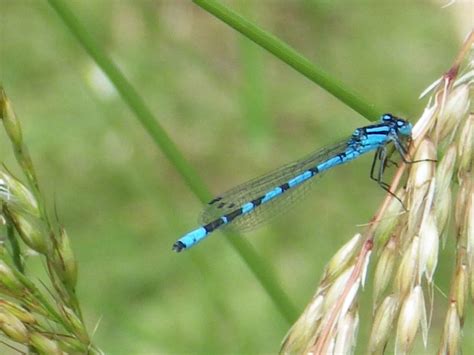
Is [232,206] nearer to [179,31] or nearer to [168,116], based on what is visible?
[168,116]

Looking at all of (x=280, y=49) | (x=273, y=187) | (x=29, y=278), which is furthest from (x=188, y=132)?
(x=29, y=278)

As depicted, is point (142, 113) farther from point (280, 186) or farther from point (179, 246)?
point (280, 186)

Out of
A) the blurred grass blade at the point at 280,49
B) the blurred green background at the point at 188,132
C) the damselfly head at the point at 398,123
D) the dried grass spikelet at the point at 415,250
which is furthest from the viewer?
the blurred green background at the point at 188,132

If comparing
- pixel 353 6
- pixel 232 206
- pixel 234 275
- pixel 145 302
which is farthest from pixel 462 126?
pixel 353 6

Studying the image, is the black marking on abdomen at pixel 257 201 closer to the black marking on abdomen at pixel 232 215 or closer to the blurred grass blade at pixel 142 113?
the black marking on abdomen at pixel 232 215

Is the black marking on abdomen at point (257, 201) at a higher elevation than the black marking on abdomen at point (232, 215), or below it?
higher

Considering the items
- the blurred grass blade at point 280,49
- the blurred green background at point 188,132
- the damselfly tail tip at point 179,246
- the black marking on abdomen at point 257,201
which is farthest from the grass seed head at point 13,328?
the blurred green background at point 188,132

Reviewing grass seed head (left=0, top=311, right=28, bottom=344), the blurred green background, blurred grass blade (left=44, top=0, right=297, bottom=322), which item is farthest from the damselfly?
grass seed head (left=0, top=311, right=28, bottom=344)
